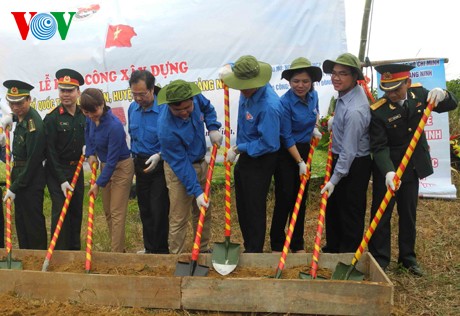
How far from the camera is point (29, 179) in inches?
179

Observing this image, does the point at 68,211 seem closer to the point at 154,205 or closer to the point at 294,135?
the point at 154,205

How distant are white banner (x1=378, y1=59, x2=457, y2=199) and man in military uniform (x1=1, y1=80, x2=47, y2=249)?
15.3 ft

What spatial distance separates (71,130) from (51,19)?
108 inches

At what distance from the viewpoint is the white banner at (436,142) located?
20.9ft

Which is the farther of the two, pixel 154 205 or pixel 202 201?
pixel 154 205

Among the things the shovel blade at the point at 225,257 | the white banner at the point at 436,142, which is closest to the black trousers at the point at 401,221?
the shovel blade at the point at 225,257

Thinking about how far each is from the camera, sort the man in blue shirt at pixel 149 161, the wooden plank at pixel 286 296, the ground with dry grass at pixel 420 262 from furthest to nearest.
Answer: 1. the man in blue shirt at pixel 149 161
2. the ground with dry grass at pixel 420 262
3. the wooden plank at pixel 286 296

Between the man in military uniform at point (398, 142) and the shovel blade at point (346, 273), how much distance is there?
0.50 meters

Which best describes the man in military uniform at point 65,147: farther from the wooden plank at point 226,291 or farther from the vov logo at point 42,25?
the vov logo at point 42,25

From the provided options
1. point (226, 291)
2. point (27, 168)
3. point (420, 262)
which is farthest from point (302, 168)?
point (27, 168)

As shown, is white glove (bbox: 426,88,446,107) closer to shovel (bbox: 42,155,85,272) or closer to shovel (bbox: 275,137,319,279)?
shovel (bbox: 275,137,319,279)

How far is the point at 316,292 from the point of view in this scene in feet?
10.9

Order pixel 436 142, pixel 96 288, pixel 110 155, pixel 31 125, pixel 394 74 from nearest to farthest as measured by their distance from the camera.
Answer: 1. pixel 96 288
2. pixel 394 74
3. pixel 110 155
4. pixel 31 125
5. pixel 436 142

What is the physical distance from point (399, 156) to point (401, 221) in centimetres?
59
